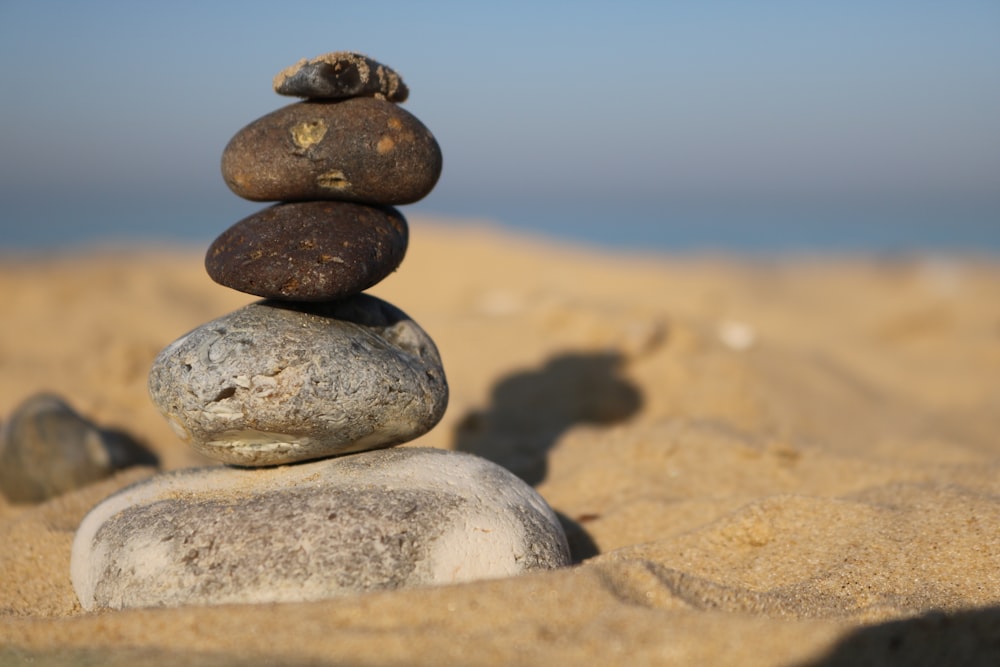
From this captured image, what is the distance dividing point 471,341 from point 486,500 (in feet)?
17.5

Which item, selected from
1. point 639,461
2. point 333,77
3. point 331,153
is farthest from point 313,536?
point 639,461

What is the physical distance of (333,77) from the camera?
13.4 feet

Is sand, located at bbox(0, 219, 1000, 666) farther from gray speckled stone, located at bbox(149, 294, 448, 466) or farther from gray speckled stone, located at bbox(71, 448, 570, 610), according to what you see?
gray speckled stone, located at bbox(149, 294, 448, 466)

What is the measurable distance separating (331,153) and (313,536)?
166 cm

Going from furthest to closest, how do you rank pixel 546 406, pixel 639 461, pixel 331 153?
Answer: pixel 546 406 < pixel 639 461 < pixel 331 153

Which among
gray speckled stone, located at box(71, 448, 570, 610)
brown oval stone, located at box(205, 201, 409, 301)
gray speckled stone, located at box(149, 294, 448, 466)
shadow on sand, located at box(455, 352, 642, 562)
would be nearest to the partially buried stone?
brown oval stone, located at box(205, 201, 409, 301)

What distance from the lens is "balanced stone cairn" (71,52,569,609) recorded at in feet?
11.4

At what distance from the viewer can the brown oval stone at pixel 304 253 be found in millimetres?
3863

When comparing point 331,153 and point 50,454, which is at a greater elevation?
point 331,153

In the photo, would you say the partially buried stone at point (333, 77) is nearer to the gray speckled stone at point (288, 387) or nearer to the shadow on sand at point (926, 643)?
the gray speckled stone at point (288, 387)

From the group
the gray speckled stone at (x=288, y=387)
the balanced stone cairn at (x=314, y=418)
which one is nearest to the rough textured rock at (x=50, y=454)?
the balanced stone cairn at (x=314, y=418)

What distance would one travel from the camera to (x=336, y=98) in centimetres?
424

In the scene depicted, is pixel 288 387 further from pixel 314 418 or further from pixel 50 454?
pixel 50 454

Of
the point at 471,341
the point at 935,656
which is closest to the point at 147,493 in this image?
the point at 935,656
